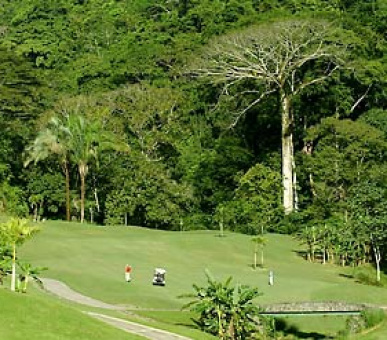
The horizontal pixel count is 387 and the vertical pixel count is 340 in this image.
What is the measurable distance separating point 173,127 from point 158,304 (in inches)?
1314

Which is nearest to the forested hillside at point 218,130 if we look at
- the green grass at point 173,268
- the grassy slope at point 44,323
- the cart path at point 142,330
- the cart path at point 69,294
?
the green grass at point 173,268

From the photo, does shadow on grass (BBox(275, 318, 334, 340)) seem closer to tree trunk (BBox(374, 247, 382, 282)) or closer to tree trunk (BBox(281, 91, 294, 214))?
tree trunk (BBox(374, 247, 382, 282))

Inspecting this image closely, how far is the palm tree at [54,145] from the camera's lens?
48.3 meters

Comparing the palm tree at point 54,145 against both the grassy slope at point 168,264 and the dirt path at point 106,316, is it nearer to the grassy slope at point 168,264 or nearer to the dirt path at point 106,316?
the grassy slope at point 168,264

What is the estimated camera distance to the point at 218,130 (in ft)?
200

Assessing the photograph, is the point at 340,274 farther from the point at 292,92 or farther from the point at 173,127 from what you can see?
the point at 173,127

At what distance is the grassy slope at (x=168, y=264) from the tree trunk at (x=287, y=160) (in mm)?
5950

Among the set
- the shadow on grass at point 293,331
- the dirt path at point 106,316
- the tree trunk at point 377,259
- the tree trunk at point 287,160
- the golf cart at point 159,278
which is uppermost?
the tree trunk at point 287,160

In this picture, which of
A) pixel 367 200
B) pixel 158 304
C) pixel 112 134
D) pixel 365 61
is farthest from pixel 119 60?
pixel 158 304

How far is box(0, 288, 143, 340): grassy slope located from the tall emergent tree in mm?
34618

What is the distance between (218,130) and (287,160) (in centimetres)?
1176

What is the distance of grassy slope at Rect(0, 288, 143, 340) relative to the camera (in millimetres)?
14352

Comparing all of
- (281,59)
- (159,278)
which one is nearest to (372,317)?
(159,278)

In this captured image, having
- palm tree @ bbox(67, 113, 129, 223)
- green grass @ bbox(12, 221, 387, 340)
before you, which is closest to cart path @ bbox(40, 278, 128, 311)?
green grass @ bbox(12, 221, 387, 340)
